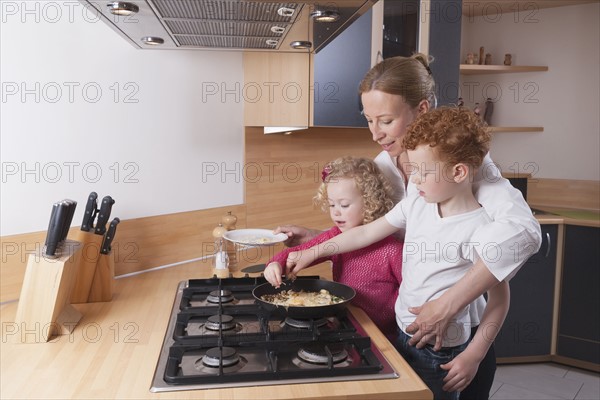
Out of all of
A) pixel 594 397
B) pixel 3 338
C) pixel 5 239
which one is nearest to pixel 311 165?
pixel 5 239

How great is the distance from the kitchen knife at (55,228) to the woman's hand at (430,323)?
866mm

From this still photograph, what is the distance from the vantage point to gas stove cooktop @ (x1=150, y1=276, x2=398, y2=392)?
43.2 inches

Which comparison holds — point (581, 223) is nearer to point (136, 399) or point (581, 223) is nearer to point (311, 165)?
point (311, 165)

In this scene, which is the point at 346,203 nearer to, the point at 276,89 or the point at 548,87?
the point at 276,89

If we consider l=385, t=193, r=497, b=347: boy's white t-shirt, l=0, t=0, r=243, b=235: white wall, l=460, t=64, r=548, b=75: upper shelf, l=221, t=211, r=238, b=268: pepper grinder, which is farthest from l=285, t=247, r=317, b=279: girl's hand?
l=460, t=64, r=548, b=75: upper shelf

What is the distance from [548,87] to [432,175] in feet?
8.48

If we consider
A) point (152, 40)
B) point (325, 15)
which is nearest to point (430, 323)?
point (325, 15)

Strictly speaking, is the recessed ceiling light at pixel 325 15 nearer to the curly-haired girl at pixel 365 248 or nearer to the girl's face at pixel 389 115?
the girl's face at pixel 389 115

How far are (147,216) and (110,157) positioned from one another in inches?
10.0

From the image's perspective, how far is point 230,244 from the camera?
2031mm

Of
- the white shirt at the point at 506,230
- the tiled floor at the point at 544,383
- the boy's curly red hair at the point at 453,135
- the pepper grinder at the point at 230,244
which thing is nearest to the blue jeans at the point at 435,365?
the white shirt at the point at 506,230

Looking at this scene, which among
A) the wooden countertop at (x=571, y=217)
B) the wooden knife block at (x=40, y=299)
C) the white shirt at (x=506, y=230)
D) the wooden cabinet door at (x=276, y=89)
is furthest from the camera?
the wooden countertop at (x=571, y=217)

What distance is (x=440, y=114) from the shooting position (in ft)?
4.34

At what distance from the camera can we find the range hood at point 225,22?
127 cm
